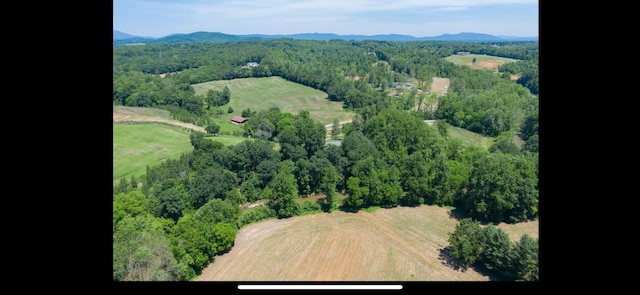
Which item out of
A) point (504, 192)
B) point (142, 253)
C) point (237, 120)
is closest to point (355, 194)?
point (504, 192)

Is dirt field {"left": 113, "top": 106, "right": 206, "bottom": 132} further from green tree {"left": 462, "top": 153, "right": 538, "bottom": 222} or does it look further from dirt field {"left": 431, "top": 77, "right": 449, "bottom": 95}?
dirt field {"left": 431, "top": 77, "right": 449, "bottom": 95}

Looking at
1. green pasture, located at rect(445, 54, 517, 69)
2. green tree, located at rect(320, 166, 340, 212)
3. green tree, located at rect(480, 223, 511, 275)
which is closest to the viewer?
green tree, located at rect(480, 223, 511, 275)

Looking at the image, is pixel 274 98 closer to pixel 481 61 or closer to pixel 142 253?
pixel 142 253

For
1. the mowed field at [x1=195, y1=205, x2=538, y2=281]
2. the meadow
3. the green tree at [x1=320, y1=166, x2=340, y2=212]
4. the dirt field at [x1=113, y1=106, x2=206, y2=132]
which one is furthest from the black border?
the meadow
